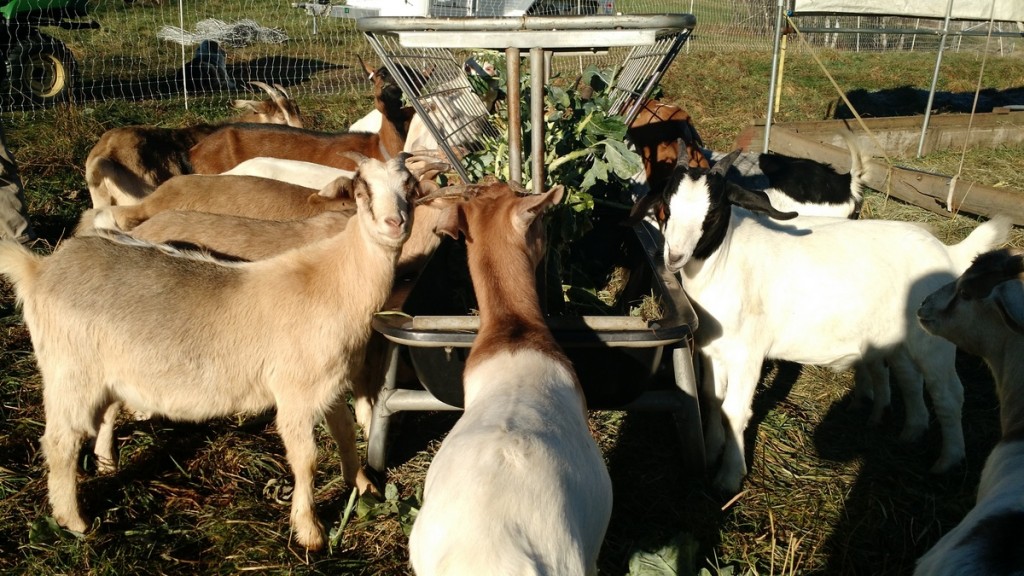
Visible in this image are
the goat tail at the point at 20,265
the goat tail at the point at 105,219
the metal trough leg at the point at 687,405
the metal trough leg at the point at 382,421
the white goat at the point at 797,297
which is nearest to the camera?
the goat tail at the point at 20,265

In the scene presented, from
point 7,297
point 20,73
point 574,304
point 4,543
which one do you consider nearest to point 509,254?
point 574,304

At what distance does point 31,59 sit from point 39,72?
0.28 metres

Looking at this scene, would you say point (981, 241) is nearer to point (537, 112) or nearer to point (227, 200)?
point (537, 112)

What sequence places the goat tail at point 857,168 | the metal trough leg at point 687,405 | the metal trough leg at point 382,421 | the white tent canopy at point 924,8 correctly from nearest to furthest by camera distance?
1. the metal trough leg at point 687,405
2. the metal trough leg at point 382,421
3. the goat tail at point 857,168
4. the white tent canopy at point 924,8

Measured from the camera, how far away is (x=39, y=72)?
10906 millimetres

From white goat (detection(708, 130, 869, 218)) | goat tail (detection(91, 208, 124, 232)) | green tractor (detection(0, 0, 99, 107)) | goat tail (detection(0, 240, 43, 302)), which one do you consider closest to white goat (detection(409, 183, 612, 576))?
goat tail (detection(0, 240, 43, 302))

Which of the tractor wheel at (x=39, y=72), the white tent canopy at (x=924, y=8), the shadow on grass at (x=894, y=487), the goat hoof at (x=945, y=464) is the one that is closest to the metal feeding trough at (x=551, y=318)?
the shadow on grass at (x=894, y=487)

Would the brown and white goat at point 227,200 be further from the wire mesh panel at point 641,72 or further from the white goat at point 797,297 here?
the white goat at point 797,297

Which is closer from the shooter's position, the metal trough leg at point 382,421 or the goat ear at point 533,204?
the goat ear at point 533,204

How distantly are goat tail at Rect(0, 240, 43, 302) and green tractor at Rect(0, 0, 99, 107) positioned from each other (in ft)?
26.1

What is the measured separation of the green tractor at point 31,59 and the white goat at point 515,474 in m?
9.87

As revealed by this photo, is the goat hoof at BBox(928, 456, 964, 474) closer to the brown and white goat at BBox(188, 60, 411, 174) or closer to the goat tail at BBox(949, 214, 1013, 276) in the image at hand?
the goat tail at BBox(949, 214, 1013, 276)

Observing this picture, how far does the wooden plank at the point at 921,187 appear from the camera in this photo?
6648 millimetres

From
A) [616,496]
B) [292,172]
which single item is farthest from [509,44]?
[292,172]
